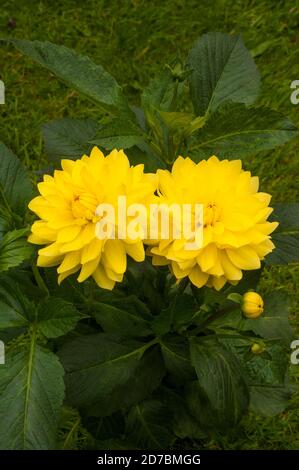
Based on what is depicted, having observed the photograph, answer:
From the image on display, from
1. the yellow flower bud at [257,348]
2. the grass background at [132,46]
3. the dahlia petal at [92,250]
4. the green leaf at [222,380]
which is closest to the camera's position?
the dahlia petal at [92,250]

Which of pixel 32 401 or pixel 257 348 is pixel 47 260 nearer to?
pixel 32 401

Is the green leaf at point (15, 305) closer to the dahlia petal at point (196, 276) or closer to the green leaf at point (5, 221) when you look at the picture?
the green leaf at point (5, 221)

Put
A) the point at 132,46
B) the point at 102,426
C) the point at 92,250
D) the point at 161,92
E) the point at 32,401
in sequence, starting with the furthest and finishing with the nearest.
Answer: the point at 132,46
the point at 102,426
the point at 161,92
the point at 32,401
the point at 92,250

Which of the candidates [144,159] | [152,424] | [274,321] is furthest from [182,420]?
[144,159]

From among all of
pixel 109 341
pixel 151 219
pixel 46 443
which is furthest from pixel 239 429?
pixel 151 219

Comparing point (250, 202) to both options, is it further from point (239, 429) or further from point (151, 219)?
point (239, 429)

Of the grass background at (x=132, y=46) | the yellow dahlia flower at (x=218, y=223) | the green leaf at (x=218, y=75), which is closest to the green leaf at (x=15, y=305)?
the yellow dahlia flower at (x=218, y=223)
